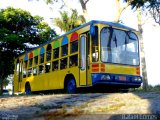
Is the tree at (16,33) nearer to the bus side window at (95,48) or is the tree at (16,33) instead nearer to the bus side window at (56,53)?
the bus side window at (56,53)

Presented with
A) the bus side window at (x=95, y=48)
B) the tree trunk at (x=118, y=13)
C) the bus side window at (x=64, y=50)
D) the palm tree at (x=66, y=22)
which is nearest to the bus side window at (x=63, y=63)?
the bus side window at (x=64, y=50)

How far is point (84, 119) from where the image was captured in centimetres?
584

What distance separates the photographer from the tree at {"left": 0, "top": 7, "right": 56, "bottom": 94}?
2853 cm

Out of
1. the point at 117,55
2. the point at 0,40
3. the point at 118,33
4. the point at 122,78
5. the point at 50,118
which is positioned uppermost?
the point at 0,40

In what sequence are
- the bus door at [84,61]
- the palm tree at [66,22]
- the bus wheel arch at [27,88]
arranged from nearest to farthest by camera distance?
the bus door at [84,61] < the bus wheel arch at [27,88] < the palm tree at [66,22]

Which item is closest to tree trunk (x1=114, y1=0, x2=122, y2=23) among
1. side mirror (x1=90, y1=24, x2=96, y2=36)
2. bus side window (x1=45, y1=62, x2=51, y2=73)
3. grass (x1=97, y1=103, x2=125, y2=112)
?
bus side window (x1=45, y1=62, x2=51, y2=73)

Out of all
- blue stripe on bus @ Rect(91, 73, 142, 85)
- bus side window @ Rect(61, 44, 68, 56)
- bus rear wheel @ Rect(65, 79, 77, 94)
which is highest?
bus side window @ Rect(61, 44, 68, 56)

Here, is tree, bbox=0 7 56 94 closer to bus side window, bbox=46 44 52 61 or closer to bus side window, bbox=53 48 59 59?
bus side window, bbox=46 44 52 61

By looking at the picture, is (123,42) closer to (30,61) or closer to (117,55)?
(117,55)

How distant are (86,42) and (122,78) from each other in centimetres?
197

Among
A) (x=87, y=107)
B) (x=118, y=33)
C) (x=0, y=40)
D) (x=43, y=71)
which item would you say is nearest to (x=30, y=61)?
(x=43, y=71)

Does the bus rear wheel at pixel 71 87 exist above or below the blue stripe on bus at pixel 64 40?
below

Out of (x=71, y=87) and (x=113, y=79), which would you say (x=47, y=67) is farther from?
(x=113, y=79)

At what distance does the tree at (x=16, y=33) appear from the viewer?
28.5m
